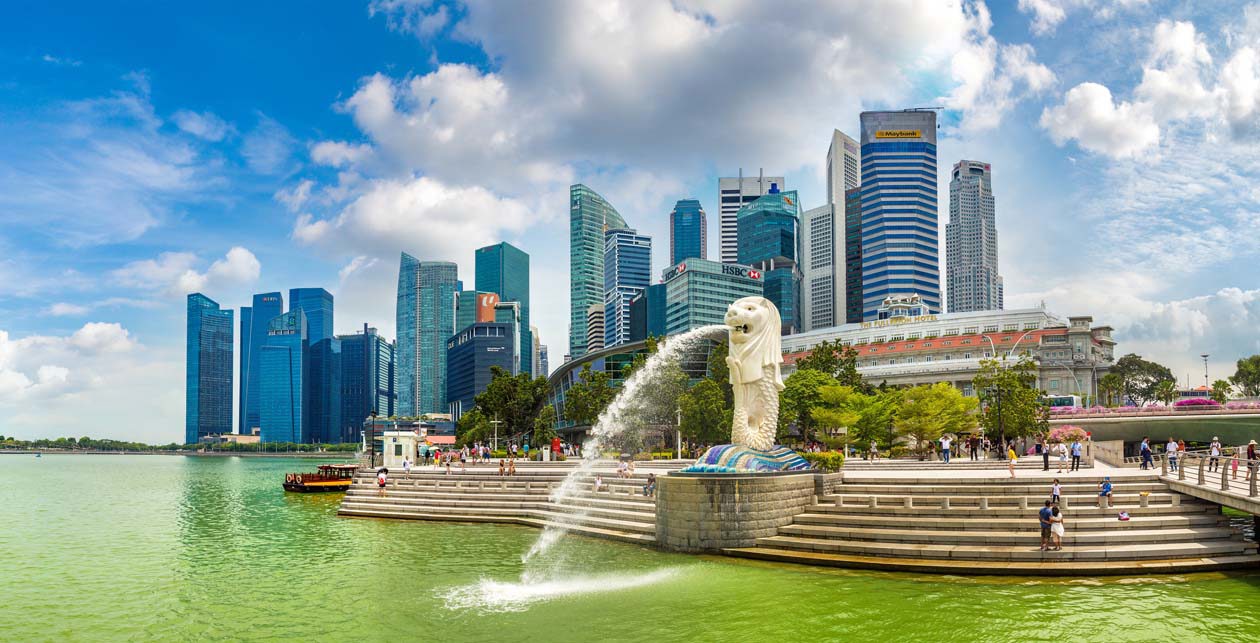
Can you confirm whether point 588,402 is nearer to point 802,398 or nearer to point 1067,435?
point 802,398

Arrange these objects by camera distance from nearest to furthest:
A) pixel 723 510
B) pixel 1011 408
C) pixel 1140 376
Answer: pixel 723 510 → pixel 1011 408 → pixel 1140 376

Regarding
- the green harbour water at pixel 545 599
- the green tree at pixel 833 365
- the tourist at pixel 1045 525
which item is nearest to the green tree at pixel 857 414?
the green tree at pixel 833 365

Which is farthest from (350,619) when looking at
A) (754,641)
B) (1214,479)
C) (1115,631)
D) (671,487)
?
(1214,479)

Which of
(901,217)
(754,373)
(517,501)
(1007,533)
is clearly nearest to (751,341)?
(754,373)

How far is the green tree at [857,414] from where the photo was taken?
48156 mm

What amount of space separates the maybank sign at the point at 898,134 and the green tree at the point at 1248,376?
9679cm

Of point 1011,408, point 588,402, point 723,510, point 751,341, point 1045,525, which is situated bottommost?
point 723,510

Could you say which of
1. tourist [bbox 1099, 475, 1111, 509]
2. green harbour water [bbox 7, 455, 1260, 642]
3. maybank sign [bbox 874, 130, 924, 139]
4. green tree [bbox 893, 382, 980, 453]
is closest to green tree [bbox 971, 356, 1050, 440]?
green tree [bbox 893, 382, 980, 453]

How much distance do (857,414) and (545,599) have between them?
33527 millimetres

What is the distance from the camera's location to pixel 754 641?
16047 mm

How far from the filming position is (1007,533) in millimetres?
22047

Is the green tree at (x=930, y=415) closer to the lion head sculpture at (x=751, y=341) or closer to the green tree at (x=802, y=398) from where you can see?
the green tree at (x=802, y=398)

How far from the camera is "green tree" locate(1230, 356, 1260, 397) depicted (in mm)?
97762

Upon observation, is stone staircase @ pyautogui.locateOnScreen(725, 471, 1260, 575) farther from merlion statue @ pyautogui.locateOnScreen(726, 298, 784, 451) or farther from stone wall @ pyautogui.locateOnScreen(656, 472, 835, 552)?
merlion statue @ pyautogui.locateOnScreen(726, 298, 784, 451)
